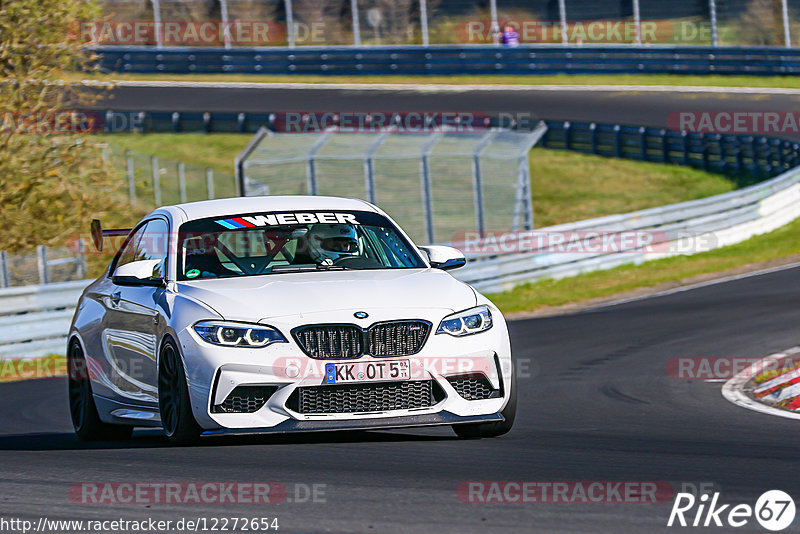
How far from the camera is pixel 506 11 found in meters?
43.2

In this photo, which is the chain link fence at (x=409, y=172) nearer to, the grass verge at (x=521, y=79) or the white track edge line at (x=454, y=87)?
the white track edge line at (x=454, y=87)

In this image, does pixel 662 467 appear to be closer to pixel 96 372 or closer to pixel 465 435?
pixel 465 435

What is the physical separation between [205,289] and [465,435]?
5.84ft

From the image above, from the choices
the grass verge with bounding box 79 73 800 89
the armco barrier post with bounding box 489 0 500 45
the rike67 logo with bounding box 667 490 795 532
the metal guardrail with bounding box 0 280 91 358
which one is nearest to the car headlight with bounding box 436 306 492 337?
the rike67 logo with bounding box 667 490 795 532

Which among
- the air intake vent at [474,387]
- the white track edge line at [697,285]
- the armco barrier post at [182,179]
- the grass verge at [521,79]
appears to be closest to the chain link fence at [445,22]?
the grass verge at [521,79]

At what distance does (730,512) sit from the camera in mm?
5715

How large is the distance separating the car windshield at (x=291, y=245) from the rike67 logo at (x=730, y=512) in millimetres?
3273

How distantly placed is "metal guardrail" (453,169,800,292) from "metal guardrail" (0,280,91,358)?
598 cm

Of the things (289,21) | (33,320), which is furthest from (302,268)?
(289,21)

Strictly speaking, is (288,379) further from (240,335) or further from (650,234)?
(650,234)

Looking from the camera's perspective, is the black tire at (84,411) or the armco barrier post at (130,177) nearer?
the black tire at (84,411)

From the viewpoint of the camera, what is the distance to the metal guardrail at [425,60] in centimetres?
4281

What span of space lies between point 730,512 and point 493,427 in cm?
272

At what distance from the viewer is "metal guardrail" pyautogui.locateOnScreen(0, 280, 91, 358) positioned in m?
16.2
